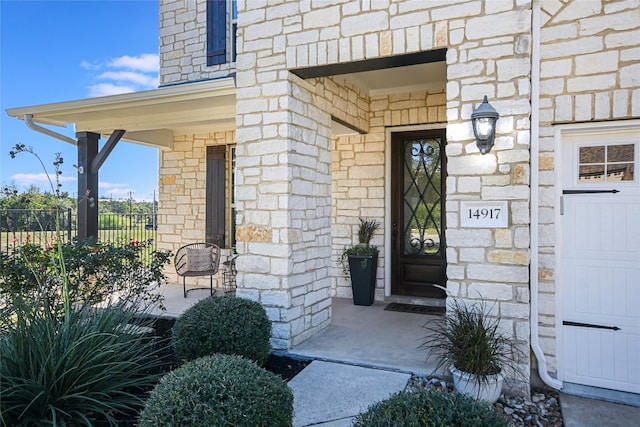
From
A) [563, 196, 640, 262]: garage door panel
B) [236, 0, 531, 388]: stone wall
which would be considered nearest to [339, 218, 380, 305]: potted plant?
[236, 0, 531, 388]: stone wall

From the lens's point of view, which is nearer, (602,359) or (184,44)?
(602,359)

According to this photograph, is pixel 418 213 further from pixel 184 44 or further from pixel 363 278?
pixel 184 44

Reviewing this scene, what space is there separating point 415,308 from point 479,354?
7.93 ft

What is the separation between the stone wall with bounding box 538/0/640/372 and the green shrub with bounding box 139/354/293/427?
2278 millimetres

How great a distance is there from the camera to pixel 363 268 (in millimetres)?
5270

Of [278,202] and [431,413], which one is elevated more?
[278,202]

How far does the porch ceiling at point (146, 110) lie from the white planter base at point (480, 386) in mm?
3680

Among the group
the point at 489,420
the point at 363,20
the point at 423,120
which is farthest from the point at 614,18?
the point at 489,420

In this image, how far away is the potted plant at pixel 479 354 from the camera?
2.69 meters

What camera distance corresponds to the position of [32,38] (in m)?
6.79

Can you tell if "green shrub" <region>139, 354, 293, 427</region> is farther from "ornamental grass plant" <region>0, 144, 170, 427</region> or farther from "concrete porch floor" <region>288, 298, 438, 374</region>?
"concrete porch floor" <region>288, 298, 438, 374</region>

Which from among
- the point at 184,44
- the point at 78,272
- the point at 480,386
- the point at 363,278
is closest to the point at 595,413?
the point at 480,386

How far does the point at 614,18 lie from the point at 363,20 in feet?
6.19

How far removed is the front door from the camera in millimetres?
5383
